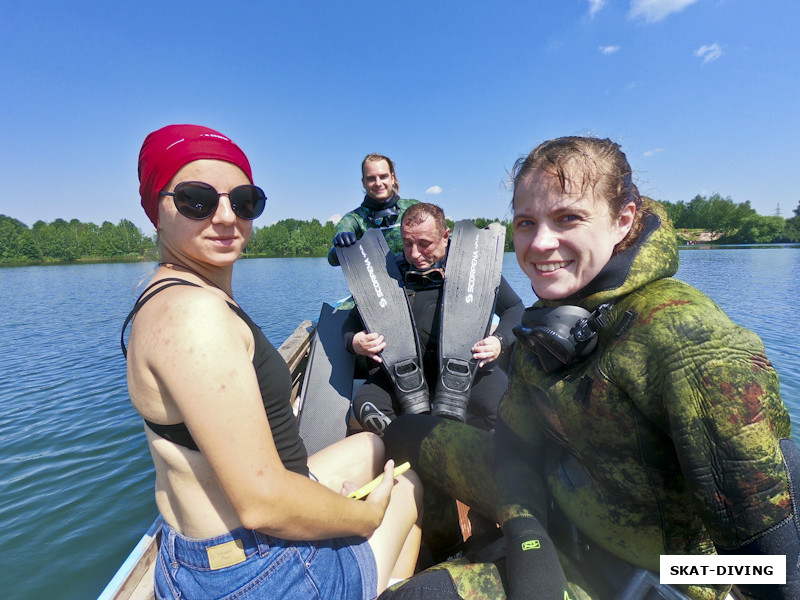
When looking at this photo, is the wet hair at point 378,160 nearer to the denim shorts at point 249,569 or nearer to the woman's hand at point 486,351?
the woman's hand at point 486,351

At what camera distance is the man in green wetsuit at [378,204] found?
5.02m

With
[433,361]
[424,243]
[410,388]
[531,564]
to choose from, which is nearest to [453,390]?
[410,388]

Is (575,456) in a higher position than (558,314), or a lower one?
lower

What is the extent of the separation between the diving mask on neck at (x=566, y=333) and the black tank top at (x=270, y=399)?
0.87 m

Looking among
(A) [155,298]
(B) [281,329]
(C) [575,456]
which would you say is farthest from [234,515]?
(B) [281,329]

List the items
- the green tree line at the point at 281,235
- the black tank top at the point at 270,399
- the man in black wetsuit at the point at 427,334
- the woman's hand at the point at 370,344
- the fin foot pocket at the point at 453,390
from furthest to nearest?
the green tree line at the point at 281,235 < the woman's hand at the point at 370,344 < the man in black wetsuit at the point at 427,334 < the fin foot pocket at the point at 453,390 < the black tank top at the point at 270,399

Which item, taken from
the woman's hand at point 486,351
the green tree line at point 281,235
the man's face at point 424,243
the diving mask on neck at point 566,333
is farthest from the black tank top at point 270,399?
the green tree line at point 281,235

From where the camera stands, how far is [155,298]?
3.88 feet

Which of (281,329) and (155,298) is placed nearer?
(155,298)

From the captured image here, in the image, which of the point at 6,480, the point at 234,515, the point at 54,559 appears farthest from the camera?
the point at 6,480

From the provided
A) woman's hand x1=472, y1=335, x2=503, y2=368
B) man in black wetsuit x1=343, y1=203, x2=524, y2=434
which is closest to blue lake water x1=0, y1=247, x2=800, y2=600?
man in black wetsuit x1=343, y1=203, x2=524, y2=434

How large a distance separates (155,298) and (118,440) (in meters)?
5.10

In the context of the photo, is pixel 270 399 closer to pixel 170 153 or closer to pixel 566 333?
pixel 170 153

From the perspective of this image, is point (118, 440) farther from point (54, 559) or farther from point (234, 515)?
point (234, 515)
